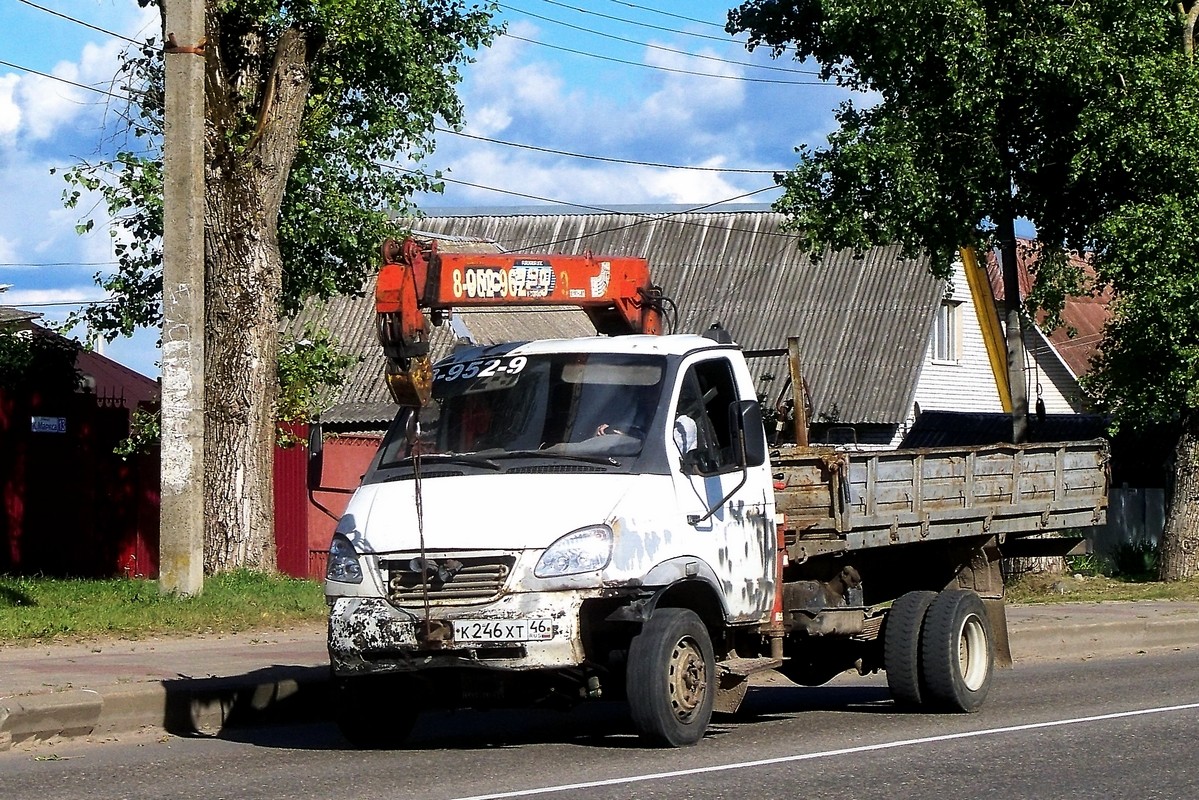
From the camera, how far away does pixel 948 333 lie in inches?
1634

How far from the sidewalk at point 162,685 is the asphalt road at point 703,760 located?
20cm

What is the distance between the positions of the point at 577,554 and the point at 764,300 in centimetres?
3220

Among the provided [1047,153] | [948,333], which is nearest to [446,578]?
[1047,153]

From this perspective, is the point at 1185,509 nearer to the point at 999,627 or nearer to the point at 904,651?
the point at 999,627

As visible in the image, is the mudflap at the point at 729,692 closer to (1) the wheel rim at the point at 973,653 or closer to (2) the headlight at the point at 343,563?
(1) the wheel rim at the point at 973,653

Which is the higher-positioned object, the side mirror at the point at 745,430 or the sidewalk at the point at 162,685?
the side mirror at the point at 745,430

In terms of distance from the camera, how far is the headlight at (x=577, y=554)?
30.3 feet

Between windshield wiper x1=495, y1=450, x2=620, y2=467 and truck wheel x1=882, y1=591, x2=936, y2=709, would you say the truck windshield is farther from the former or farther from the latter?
truck wheel x1=882, y1=591, x2=936, y2=709

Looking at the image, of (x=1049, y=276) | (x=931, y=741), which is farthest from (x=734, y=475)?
(x=1049, y=276)

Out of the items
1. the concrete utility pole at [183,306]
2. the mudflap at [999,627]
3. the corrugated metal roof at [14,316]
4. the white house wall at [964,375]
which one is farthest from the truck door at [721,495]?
the white house wall at [964,375]

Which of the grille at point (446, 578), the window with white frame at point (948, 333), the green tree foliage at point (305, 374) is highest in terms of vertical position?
the window with white frame at point (948, 333)

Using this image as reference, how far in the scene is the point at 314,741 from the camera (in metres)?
10.9

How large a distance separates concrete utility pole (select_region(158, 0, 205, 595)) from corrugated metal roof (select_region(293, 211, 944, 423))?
18.0 meters

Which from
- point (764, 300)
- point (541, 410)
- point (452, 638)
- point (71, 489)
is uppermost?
point (764, 300)
